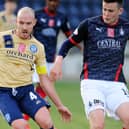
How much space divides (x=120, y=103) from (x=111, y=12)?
3.94 feet

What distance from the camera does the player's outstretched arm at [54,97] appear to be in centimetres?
836

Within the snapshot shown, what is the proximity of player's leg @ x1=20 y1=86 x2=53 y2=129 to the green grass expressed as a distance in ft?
8.83

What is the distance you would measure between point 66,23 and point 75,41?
14.2 ft

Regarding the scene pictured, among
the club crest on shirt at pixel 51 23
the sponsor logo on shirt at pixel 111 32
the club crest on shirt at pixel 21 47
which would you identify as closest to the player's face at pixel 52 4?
the club crest on shirt at pixel 51 23

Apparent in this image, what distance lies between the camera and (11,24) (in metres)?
13.9

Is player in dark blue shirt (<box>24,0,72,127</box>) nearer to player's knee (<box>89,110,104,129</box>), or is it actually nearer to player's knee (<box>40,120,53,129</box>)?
player's knee (<box>89,110,104,129</box>)

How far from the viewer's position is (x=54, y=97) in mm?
8414

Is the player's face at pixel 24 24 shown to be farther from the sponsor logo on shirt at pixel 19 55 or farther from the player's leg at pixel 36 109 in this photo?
the player's leg at pixel 36 109

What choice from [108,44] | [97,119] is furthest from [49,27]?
[97,119]

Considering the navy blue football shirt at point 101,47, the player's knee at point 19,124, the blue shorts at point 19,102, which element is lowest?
the player's knee at point 19,124

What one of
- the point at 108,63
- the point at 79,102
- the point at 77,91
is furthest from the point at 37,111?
the point at 77,91

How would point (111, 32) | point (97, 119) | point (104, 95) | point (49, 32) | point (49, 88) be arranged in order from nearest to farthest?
1. point (97, 119)
2. point (49, 88)
3. point (104, 95)
4. point (111, 32)
5. point (49, 32)

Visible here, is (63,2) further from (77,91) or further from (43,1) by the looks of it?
(77,91)

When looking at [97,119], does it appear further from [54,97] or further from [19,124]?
[19,124]
